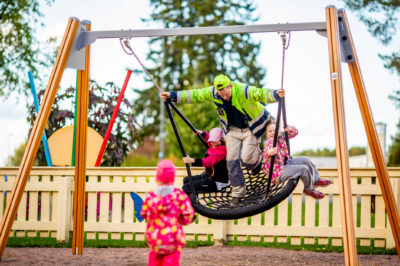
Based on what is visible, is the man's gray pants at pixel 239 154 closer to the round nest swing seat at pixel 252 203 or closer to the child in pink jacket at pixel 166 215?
the round nest swing seat at pixel 252 203

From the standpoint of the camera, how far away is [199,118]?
747 inches

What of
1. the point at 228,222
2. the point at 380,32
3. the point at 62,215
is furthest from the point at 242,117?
the point at 380,32

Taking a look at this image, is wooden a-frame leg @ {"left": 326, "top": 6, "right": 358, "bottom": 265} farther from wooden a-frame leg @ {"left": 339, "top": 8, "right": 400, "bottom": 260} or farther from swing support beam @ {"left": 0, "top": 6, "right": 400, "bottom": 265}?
wooden a-frame leg @ {"left": 339, "top": 8, "right": 400, "bottom": 260}

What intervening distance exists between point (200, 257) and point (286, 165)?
183cm

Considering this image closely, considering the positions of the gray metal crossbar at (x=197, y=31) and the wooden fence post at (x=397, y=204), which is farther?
the wooden fence post at (x=397, y=204)

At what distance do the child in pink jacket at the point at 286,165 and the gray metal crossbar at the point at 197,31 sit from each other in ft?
3.02

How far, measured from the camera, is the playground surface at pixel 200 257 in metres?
5.69

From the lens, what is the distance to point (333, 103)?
4254 mm

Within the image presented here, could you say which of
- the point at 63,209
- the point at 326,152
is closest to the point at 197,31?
the point at 63,209

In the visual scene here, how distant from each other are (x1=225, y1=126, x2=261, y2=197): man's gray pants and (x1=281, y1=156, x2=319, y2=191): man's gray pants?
1.14 feet

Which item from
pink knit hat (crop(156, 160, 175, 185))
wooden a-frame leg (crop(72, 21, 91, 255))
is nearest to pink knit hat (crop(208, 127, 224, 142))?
wooden a-frame leg (crop(72, 21, 91, 255))

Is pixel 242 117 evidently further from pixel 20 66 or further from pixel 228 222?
pixel 20 66

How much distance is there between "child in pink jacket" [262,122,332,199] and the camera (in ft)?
15.7

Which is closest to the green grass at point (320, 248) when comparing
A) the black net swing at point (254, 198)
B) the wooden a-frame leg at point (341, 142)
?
the black net swing at point (254, 198)
